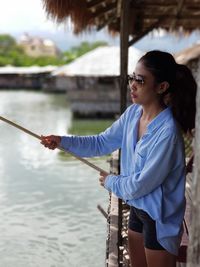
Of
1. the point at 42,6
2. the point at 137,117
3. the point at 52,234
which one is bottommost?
the point at 52,234

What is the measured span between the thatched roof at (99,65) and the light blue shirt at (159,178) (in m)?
14.5

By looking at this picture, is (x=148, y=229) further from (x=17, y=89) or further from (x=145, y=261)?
(x=17, y=89)

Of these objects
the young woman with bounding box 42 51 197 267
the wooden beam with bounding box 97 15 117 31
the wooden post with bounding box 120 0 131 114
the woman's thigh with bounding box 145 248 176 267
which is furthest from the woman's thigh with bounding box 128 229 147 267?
the wooden beam with bounding box 97 15 117 31

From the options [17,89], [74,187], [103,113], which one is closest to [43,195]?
[74,187]

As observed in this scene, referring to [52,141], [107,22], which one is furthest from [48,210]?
[52,141]

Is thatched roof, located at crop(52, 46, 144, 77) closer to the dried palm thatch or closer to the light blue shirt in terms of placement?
the dried palm thatch

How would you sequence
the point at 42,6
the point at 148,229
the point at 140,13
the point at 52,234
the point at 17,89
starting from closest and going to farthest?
the point at 148,229 < the point at 42,6 < the point at 140,13 < the point at 52,234 < the point at 17,89

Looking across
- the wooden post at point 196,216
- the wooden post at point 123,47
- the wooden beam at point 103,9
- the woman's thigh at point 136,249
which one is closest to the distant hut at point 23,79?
the wooden beam at point 103,9

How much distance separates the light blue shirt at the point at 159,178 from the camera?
173cm

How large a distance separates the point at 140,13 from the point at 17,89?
120ft

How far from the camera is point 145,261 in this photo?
2037mm

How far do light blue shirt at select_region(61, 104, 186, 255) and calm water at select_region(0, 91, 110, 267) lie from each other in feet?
10.6

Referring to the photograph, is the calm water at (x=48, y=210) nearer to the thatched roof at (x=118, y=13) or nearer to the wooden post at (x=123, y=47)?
the wooden post at (x=123, y=47)

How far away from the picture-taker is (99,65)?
1697cm
